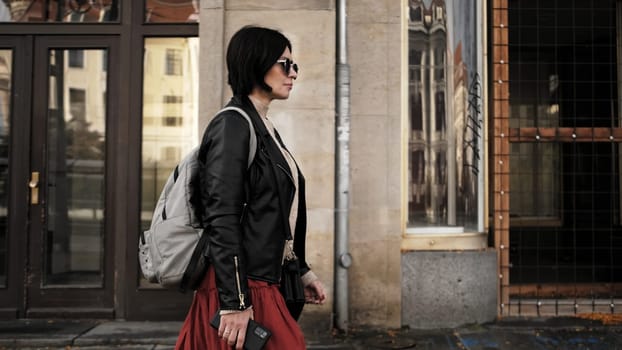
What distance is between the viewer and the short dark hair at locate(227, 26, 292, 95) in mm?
2420

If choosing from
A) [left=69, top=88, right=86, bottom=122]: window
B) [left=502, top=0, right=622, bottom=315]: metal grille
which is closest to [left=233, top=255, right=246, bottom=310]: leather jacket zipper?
[left=502, top=0, right=622, bottom=315]: metal grille

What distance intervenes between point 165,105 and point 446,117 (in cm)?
295

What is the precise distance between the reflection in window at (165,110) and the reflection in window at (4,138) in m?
1.45

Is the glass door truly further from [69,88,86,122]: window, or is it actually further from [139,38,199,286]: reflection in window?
[139,38,199,286]: reflection in window

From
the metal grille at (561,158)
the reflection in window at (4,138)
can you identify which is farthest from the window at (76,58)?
the metal grille at (561,158)

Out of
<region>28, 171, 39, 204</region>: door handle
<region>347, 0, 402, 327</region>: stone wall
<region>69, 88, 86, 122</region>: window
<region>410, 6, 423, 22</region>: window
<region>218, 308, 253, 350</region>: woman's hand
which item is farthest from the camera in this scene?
<region>69, 88, 86, 122</region>: window

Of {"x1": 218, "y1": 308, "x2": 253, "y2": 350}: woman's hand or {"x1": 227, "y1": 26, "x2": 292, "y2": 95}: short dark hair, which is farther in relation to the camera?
{"x1": 227, "y1": 26, "x2": 292, "y2": 95}: short dark hair

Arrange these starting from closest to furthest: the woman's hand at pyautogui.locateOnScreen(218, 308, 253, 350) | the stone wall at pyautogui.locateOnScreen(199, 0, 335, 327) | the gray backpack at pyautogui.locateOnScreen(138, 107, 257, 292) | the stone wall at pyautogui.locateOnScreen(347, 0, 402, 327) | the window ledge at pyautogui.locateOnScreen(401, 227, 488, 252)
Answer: the woman's hand at pyautogui.locateOnScreen(218, 308, 253, 350) → the gray backpack at pyautogui.locateOnScreen(138, 107, 257, 292) → the stone wall at pyautogui.locateOnScreen(199, 0, 335, 327) → the stone wall at pyautogui.locateOnScreen(347, 0, 402, 327) → the window ledge at pyautogui.locateOnScreen(401, 227, 488, 252)

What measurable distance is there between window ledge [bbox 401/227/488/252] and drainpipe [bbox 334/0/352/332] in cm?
67

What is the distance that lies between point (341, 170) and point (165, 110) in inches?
81.5

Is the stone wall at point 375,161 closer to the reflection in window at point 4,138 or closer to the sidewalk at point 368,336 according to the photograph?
the sidewalk at point 368,336

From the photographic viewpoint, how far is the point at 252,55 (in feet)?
7.93

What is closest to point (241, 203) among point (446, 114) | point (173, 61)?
point (446, 114)

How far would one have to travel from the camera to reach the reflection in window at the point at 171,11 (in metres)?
6.16
